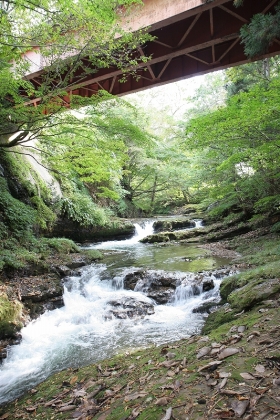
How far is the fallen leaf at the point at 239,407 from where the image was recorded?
74.2 inches

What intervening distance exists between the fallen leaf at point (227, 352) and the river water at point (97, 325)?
2618 mm

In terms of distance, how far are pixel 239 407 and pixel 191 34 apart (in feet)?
26.7

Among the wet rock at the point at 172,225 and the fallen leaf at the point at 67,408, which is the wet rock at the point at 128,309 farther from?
the wet rock at the point at 172,225

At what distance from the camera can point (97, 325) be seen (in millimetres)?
6527

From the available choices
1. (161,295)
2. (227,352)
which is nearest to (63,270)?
(161,295)

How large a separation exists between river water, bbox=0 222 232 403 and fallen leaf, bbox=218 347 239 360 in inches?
103

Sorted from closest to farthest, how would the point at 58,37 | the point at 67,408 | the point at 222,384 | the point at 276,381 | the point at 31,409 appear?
the point at 276,381 < the point at 222,384 < the point at 67,408 < the point at 31,409 < the point at 58,37

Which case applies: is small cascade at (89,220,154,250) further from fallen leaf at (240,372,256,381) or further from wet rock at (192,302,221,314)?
fallen leaf at (240,372,256,381)

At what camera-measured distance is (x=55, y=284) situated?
7.89m

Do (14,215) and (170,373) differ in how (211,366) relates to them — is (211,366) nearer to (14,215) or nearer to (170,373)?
(170,373)

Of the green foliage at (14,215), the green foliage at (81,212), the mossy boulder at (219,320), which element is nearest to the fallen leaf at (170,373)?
the mossy boulder at (219,320)

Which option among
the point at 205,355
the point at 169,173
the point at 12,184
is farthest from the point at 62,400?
the point at 169,173

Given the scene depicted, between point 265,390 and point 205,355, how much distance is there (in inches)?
40.0

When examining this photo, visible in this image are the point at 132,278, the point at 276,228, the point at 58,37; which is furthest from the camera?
the point at 276,228
